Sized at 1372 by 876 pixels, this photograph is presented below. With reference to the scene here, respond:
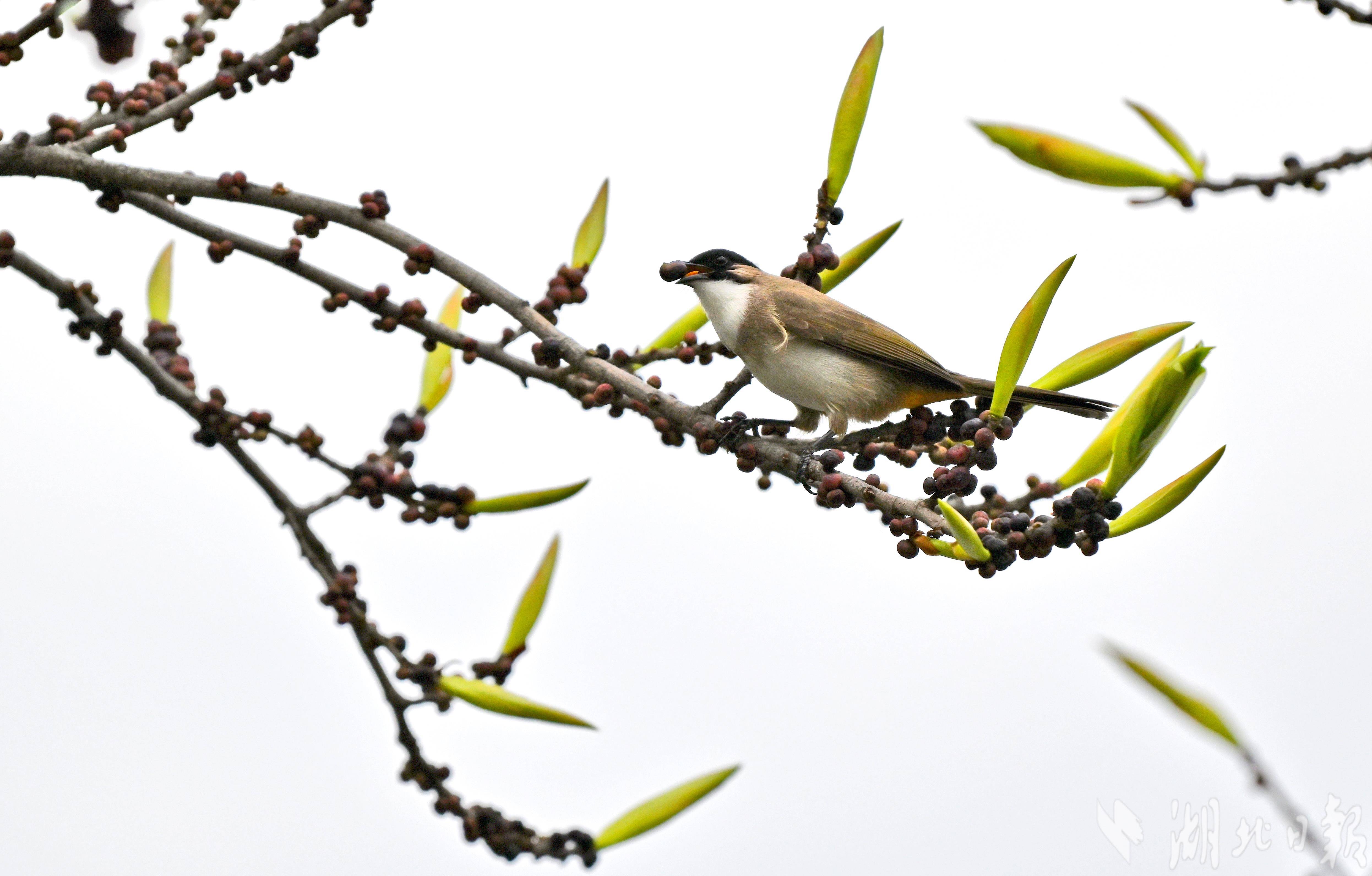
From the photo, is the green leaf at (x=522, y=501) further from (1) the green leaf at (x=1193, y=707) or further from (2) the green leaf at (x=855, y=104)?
(1) the green leaf at (x=1193, y=707)

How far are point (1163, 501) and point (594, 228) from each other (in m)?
0.98

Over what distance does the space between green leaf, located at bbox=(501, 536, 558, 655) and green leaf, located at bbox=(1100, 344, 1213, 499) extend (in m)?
0.71

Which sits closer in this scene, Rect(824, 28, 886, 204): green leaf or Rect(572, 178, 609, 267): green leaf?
Rect(824, 28, 886, 204): green leaf

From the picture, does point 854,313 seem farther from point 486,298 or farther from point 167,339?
point 167,339

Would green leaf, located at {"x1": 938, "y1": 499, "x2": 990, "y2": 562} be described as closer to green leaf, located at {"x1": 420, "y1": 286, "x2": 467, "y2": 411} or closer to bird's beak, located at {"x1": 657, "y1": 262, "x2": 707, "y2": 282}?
bird's beak, located at {"x1": 657, "y1": 262, "x2": 707, "y2": 282}

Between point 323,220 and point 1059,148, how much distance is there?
1.21 m

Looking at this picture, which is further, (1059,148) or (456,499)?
(456,499)

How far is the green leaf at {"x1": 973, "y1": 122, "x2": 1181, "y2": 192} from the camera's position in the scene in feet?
3.15

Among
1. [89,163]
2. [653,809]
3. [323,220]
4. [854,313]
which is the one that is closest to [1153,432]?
[653,809]

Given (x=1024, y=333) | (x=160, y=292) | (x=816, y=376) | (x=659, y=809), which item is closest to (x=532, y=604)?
(x=659, y=809)

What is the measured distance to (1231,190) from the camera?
3.22 ft

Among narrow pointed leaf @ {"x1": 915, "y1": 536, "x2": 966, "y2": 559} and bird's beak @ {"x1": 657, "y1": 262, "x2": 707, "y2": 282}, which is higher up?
bird's beak @ {"x1": 657, "y1": 262, "x2": 707, "y2": 282}

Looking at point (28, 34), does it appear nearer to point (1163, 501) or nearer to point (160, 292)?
point (160, 292)

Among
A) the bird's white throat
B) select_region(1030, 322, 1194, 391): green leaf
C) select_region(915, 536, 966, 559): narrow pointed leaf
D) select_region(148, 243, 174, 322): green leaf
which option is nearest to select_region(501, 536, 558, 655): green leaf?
select_region(915, 536, 966, 559): narrow pointed leaf
